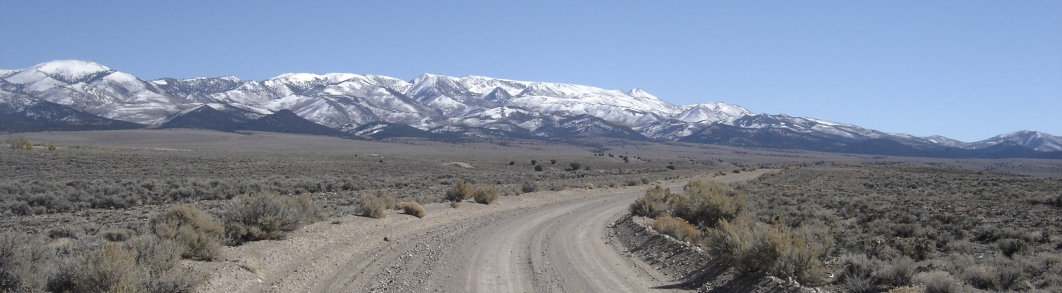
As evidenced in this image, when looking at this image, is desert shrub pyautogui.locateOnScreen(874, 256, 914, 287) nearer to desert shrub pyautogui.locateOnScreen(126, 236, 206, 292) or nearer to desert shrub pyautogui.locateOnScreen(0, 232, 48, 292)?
desert shrub pyautogui.locateOnScreen(126, 236, 206, 292)

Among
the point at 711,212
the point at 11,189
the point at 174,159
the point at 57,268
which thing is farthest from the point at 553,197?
the point at 174,159

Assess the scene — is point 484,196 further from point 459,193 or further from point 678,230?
point 678,230

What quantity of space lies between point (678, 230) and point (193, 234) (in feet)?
35.4

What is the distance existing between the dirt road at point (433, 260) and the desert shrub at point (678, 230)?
1471 millimetres

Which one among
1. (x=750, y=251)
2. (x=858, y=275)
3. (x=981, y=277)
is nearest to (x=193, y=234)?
(x=750, y=251)

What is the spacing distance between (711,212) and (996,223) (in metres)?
7.10

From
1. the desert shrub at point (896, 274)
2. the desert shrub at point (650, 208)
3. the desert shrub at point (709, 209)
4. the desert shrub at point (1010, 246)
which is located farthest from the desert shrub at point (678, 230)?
the desert shrub at point (1010, 246)

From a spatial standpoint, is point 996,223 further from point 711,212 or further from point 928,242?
point 711,212

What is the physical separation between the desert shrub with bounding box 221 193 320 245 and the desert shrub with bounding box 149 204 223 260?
51 cm

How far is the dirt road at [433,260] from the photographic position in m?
10.4

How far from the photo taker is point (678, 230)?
15984 mm

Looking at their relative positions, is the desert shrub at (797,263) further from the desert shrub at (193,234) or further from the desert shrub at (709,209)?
the desert shrub at (193,234)

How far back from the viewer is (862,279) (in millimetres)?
9578

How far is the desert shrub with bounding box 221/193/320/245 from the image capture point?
12.8 m
